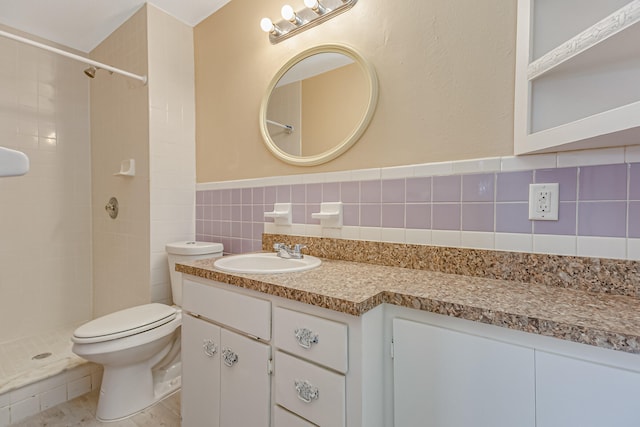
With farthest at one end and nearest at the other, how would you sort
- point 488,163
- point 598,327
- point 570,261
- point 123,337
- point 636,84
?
point 123,337
point 488,163
point 570,261
point 636,84
point 598,327

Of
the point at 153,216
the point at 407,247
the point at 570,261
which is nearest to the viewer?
the point at 570,261

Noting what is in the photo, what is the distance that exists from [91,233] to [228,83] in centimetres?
173

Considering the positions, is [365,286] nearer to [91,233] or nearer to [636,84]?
[636,84]

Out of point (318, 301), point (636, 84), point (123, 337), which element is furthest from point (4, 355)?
point (636, 84)

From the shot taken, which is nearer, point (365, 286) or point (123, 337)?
point (365, 286)

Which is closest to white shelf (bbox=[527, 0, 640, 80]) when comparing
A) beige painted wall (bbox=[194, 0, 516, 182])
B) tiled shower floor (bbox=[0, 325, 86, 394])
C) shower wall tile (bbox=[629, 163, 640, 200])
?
beige painted wall (bbox=[194, 0, 516, 182])

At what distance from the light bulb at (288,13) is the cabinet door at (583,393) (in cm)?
162

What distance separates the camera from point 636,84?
0.76m

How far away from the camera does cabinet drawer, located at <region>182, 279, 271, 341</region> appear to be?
0.95 metres

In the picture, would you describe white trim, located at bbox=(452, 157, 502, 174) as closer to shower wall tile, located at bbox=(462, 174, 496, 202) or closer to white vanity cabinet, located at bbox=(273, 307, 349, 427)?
shower wall tile, located at bbox=(462, 174, 496, 202)

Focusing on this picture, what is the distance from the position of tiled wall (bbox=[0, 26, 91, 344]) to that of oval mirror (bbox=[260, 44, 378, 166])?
5.88ft

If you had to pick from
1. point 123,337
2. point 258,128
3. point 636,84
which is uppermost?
point 258,128

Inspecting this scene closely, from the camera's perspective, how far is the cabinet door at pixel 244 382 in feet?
3.12

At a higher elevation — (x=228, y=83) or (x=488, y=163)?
(x=228, y=83)
